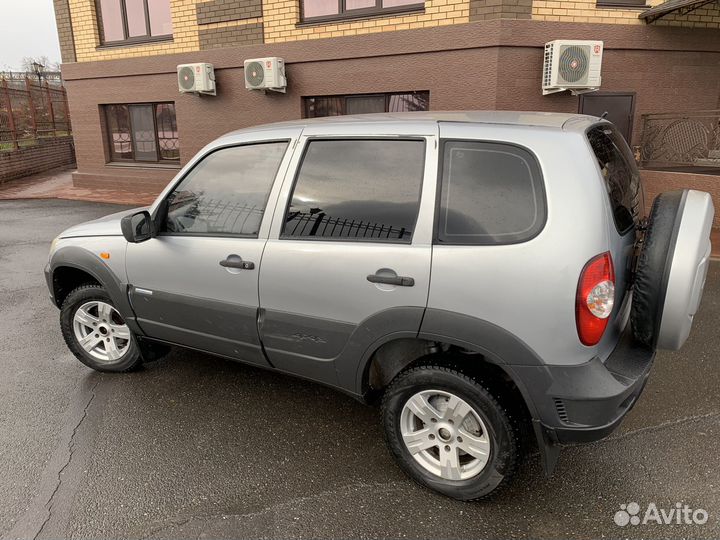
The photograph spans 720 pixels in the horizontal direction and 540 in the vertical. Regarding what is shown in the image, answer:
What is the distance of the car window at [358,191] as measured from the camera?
263 centimetres

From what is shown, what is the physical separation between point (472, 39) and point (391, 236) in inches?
276

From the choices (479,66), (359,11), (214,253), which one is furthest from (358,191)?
(359,11)

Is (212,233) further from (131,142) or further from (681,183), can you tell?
(131,142)

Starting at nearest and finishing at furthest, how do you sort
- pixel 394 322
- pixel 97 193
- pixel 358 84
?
pixel 394 322
pixel 358 84
pixel 97 193

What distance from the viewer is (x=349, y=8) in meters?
9.78

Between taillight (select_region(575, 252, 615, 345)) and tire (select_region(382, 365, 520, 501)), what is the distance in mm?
513

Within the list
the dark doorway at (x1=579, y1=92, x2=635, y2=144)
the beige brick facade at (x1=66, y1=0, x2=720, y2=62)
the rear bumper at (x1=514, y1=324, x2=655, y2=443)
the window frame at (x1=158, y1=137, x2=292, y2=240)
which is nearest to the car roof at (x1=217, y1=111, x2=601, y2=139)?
the window frame at (x1=158, y1=137, x2=292, y2=240)

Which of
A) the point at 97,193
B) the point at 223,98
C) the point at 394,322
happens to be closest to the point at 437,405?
the point at 394,322

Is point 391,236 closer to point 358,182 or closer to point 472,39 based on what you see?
point 358,182

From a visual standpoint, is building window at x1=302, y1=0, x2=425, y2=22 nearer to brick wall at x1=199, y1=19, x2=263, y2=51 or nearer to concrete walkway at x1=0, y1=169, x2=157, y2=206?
brick wall at x1=199, y1=19, x2=263, y2=51

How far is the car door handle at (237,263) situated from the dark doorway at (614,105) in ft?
24.8

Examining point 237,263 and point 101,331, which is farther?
point 101,331

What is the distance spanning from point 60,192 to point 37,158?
4764 mm

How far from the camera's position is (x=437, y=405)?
2.68 meters
